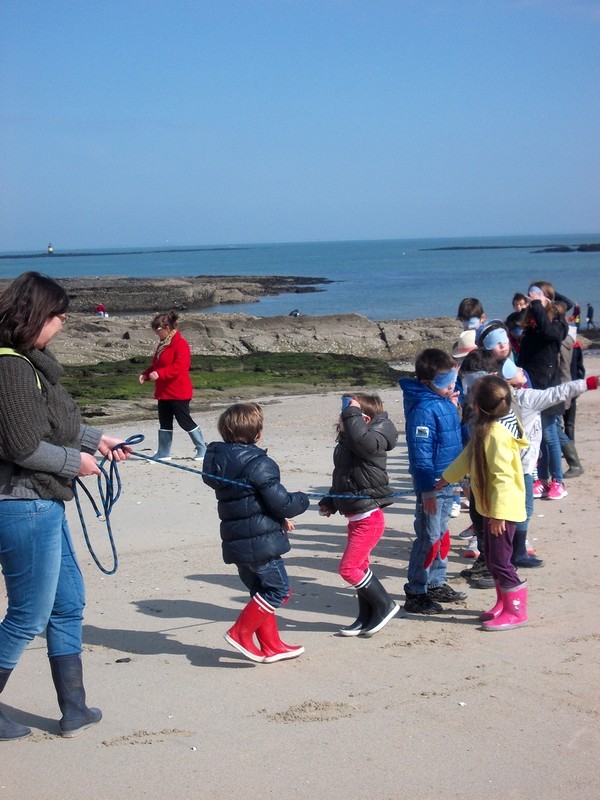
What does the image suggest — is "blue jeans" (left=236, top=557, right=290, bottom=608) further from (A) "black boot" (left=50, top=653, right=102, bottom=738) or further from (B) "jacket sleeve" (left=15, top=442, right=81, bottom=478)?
(B) "jacket sleeve" (left=15, top=442, right=81, bottom=478)

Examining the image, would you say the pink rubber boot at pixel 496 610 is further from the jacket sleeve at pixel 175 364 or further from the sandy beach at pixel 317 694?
the jacket sleeve at pixel 175 364

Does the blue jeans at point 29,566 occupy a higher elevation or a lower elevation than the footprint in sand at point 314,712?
higher

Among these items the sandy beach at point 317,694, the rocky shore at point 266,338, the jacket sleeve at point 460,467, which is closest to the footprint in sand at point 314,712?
the sandy beach at point 317,694

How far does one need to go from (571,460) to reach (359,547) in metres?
4.82

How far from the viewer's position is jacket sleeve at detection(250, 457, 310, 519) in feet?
15.9

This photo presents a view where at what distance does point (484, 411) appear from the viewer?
5.54 meters

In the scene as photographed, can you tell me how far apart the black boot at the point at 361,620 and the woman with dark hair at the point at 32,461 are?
6.35 feet

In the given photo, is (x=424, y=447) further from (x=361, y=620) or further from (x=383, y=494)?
(x=361, y=620)

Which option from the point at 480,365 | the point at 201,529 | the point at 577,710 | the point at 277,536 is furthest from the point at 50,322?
the point at 201,529

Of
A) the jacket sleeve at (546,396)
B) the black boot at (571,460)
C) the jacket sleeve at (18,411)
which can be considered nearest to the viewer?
the jacket sleeve at (18,411)

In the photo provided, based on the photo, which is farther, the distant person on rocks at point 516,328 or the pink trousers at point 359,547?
the distant person on rocks at point 516,328

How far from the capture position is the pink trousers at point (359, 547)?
216 inches

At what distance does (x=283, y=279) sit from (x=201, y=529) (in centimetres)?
9135

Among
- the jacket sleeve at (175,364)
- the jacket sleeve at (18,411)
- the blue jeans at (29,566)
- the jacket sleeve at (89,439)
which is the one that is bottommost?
the blue jeans at (29,566)
